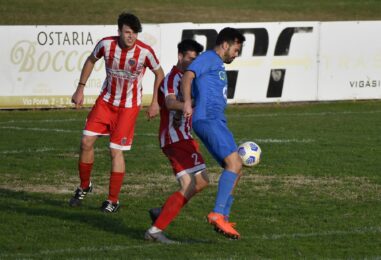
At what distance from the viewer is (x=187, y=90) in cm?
860

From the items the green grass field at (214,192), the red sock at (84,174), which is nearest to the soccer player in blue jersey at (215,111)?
the green grass field at (214,192)

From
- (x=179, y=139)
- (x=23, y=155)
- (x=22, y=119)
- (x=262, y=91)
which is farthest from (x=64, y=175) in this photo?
(x=262, y=91)

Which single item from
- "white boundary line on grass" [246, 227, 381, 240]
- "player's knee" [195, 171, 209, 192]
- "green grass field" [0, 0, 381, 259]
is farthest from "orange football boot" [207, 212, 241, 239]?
"white boundary line on grass" [246, 227, 381, 240]

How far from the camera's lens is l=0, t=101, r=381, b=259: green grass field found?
873cm

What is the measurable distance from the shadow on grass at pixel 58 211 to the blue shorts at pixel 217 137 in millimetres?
1146

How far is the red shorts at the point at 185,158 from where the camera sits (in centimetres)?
912

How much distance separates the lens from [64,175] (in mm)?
13305

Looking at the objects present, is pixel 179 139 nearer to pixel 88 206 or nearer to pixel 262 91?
pixel 88 206

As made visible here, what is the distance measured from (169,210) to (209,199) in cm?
263

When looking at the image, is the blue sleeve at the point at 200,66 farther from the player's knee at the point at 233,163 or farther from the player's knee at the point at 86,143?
the player's knee at the point at 86,143

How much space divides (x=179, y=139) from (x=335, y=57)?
15.6m

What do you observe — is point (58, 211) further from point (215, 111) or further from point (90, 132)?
point (215, 111)

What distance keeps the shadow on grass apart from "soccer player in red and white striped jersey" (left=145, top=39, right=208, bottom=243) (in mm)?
401

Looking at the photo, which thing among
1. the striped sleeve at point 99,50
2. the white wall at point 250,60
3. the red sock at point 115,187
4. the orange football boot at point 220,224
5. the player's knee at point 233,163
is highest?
the white wall at point 250,60
